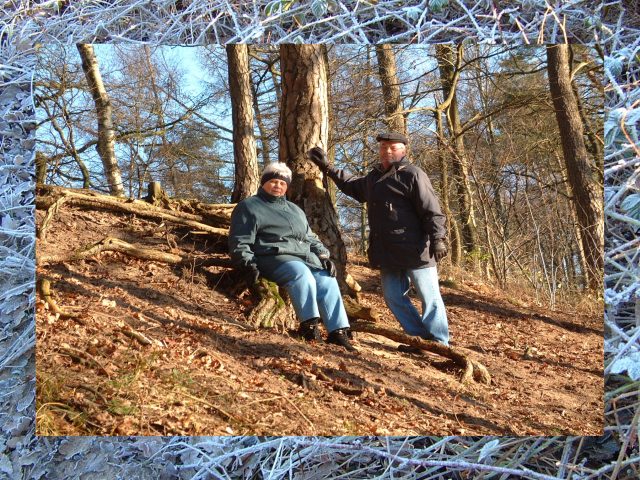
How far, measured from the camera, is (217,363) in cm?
358

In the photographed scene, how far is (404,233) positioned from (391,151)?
1.53ft

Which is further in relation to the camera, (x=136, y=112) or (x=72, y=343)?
(x=136, y=112)

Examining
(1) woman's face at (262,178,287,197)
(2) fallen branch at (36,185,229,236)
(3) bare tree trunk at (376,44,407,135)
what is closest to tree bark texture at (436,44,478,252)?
(3) bare tree trunk at (376,44,407,135)

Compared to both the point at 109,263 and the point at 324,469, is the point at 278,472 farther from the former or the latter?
the point at 109,263

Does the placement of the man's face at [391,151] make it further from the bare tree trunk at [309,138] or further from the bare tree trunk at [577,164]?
the bare tree trunk at [577,164]

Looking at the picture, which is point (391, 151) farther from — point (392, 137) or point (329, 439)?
point (329, 439)

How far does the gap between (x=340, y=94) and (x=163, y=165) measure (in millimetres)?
1086

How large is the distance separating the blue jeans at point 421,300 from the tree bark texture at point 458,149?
317mm

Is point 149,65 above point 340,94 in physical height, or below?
→ above

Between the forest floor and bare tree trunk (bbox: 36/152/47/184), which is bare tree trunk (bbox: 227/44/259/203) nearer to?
the forest floor

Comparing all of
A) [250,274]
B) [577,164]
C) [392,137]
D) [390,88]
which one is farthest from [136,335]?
[577,164]

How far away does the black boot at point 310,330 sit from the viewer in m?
3.69

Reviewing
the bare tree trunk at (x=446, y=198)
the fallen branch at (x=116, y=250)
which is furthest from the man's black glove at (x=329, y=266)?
the fallen branch at (x=116, y=250)

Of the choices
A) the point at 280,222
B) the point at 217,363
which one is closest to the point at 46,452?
the point at 217,363
